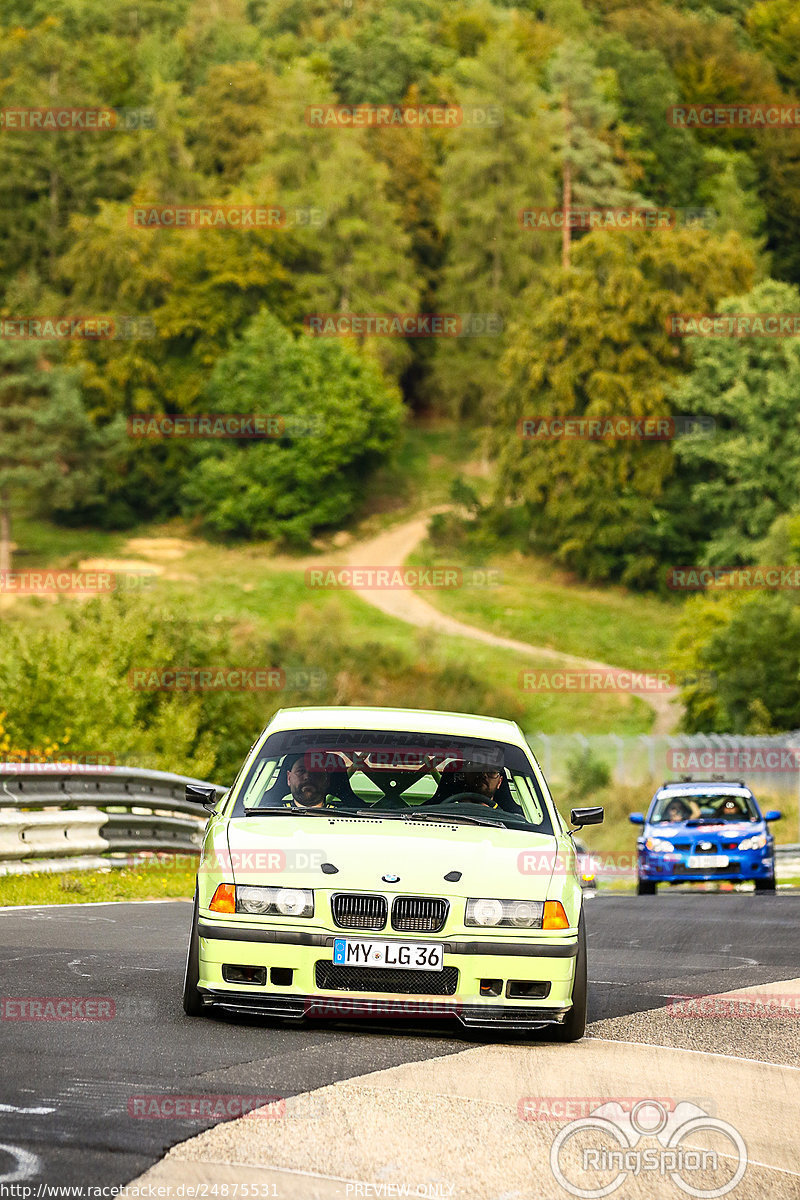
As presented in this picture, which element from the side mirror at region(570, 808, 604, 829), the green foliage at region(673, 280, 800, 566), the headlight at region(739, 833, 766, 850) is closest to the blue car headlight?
the headlight at region(739, 833, 766, 850)

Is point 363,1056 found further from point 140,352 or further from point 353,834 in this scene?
point 140,352

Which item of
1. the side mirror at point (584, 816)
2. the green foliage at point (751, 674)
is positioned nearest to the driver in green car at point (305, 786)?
the side mirror at point (584, 816)

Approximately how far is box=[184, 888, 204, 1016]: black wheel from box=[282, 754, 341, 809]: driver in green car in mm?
1008

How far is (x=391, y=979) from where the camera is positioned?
27.8 ft

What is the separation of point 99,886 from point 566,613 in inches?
2620

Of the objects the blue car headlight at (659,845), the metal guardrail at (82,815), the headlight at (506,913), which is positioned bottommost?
the blue car headlight at (659,845)

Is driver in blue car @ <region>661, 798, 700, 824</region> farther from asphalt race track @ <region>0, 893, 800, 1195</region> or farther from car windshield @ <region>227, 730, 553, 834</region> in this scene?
car windshield @ <region>227, 730, 553, 834</region>

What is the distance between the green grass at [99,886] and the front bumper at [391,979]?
7.17 m

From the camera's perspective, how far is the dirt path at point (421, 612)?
7312 cm

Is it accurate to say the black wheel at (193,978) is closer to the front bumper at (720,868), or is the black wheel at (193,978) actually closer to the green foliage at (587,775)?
the front bumper at (720,868)

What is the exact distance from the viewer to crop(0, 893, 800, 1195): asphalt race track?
20.5 ft

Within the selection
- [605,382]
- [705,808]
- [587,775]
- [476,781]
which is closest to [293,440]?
[605,382]

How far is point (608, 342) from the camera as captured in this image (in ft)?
281

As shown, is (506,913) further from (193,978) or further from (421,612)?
(421,612)
